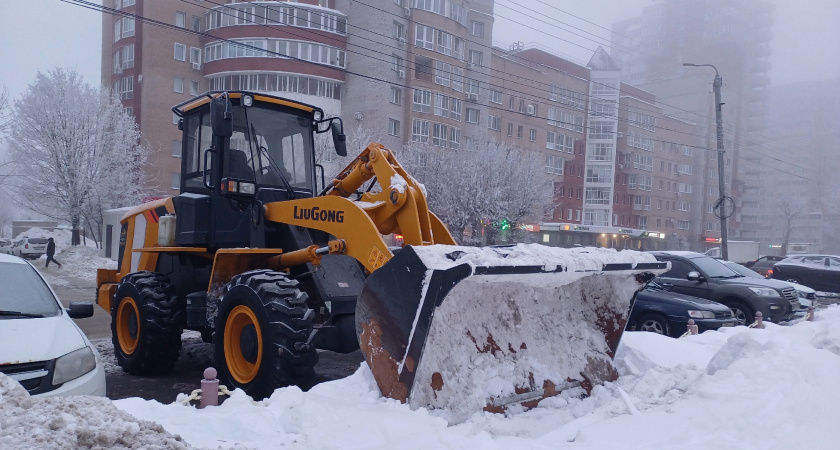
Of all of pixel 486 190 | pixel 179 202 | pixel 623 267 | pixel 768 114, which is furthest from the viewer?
pixel 768 114

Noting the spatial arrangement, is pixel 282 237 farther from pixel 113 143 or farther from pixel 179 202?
pixel 113 143

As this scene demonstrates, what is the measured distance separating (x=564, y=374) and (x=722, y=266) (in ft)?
29.5

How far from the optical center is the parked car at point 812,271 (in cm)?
2225

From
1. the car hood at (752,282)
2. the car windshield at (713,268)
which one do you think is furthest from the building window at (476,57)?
the car hood at (752,282)

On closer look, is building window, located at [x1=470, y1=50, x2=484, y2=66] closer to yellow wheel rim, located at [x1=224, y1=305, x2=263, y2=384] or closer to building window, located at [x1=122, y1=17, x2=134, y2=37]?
building window, located at [x1=122, y1=17, x2=134, y2=37]

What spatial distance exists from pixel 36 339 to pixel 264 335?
5.58 feet

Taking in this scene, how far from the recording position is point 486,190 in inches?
1331

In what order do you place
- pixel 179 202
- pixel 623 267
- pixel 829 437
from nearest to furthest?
pixel 829 437, pixel 623 267, pixel 179 202

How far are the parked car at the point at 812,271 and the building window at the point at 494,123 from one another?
30582 mm

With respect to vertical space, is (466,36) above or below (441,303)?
above

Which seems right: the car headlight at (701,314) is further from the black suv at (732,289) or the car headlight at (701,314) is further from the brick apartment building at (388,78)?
the brick apartment building at (388,78)

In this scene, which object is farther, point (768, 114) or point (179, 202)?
point (768, 114)

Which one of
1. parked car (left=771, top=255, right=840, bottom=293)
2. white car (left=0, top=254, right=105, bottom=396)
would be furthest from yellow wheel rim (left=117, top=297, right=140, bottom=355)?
parked car (left=771, top=255, right=840, bottom=293)

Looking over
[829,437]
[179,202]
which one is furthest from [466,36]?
[829,437]
